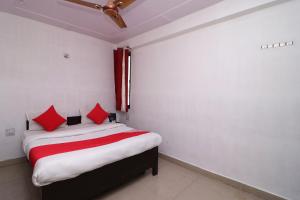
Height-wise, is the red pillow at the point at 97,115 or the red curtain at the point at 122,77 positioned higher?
the red curtain at the point at 122,77

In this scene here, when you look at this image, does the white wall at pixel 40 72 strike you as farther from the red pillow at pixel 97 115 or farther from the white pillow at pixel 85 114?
the red pillow at pixel 97 115

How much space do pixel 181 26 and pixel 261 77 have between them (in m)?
1.61

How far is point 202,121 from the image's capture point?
2.59m

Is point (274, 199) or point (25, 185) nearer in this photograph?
point (274, 199)

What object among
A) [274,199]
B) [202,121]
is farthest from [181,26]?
[274,199]

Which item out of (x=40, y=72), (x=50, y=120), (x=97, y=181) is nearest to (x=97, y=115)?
(x=50, y=120)

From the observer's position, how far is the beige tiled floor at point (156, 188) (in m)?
1.97

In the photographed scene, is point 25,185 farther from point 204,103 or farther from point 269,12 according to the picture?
point 269,12

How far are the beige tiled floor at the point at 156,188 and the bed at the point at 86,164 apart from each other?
21 centimetres

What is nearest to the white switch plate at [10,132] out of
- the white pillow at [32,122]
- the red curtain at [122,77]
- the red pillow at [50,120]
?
the white pillow at [32,122]

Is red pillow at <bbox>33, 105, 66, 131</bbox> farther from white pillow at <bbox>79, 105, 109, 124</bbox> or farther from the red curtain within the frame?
the red curtain

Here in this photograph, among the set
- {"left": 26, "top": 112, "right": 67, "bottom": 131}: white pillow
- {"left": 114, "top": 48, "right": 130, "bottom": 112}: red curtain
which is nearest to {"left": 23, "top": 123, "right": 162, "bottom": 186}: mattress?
{"left": 26, "top": 112, "right": 67, "bottom": 131}: white pillow

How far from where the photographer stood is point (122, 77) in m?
3.96

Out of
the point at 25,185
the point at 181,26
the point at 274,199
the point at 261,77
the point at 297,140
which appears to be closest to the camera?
the point at 297,140
